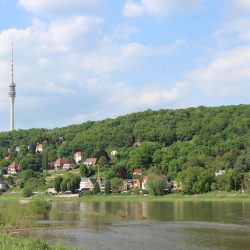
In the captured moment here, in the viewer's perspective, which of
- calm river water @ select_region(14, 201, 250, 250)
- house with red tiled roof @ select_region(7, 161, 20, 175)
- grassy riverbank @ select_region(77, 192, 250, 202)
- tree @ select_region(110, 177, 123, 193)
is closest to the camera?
calm river water @ select_region(14, 201, 250, 250)

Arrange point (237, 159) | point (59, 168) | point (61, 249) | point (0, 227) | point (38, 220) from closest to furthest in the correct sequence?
1. point (61, 249)
2. point (0, 227)
3. point (38, 220)
4. point (237, 159)
5. point (59, 168)

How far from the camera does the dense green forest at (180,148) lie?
4149 inches

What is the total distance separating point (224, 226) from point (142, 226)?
722 centimetres

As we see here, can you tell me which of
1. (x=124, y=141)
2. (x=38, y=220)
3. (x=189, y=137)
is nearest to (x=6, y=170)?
(x=124, y=141)

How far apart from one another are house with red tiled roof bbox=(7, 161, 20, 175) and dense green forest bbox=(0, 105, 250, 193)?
12.0 ft

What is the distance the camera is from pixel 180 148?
148125 millimetres

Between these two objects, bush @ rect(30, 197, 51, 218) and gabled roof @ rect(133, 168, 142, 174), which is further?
gabled roof @ rect(133, 168, 142, 174)

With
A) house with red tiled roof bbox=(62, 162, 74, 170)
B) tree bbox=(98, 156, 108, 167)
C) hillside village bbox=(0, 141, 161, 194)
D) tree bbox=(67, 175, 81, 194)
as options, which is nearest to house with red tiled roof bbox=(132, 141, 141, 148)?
hillside village bbox=(0, 141, 161, 194)

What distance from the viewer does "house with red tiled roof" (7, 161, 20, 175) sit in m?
177

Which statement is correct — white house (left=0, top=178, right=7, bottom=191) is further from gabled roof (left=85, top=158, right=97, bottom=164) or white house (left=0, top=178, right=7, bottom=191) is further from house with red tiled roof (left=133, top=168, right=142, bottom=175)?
house with red tiled roof (left=133, top=168, right=142, bottom=175)

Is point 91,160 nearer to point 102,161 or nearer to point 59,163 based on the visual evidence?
point 102,161

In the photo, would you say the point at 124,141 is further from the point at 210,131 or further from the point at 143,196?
the point at 143,196

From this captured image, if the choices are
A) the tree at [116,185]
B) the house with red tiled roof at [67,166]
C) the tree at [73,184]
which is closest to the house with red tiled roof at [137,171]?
the tree at [73,184]

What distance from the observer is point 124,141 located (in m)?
187
